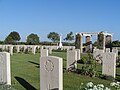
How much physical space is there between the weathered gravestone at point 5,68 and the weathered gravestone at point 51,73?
2.09 meters

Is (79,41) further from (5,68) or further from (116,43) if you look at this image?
(5,68)

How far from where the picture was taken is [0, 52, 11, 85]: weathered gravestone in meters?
9.05

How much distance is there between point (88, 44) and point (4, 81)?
29.7m

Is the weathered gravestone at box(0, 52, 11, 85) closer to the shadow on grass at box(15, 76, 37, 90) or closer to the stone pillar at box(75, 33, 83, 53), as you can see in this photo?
the shadow on grass at box(15, 76, 37, 90)

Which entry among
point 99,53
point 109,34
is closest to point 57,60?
point 99,53

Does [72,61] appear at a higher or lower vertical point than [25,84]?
higher

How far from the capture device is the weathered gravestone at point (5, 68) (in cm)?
905

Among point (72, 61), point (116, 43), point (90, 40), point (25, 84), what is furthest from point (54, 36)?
point (25, 84)

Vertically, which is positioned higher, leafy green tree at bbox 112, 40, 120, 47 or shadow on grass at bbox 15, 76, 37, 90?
leafy green tree at bbox 112, 40, 120, 47

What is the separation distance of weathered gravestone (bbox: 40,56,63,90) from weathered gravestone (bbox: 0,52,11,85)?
209cm

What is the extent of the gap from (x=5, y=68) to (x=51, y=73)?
2.71 m

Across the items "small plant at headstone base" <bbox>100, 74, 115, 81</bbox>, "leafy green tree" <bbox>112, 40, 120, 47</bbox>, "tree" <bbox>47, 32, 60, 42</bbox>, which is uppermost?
"tree" <bbox>47, 32, 60, 42</bbox>

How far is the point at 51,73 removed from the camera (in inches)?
278

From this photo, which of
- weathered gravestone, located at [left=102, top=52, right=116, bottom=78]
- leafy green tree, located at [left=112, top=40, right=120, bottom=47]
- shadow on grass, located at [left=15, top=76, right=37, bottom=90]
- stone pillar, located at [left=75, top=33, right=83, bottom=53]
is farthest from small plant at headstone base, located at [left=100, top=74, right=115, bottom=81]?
leafy green tree, located at [left=112, top=40, right=120, bottom=47]
